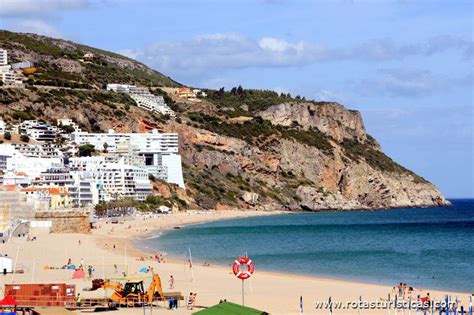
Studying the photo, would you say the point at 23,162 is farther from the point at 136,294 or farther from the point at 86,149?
the point at 136,294

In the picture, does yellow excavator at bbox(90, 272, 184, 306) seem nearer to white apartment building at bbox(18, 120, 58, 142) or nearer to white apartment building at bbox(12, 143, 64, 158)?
white apartment building at bbox(12, 143, 64, 158)

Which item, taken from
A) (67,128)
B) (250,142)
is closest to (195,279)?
(67,128)

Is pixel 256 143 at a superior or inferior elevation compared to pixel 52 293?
superior

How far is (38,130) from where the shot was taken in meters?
126

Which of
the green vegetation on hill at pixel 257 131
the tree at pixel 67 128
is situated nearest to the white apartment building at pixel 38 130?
the tree at pixel 67 128

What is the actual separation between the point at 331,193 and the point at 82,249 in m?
99.7

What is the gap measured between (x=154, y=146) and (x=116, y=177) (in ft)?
48.7

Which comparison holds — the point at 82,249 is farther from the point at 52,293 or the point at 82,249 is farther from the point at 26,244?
the point at 52,293

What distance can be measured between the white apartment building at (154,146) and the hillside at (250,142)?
10.9 ft

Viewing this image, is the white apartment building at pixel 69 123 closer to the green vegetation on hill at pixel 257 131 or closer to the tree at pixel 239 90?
the green vegetation on hill at pixel 257 131

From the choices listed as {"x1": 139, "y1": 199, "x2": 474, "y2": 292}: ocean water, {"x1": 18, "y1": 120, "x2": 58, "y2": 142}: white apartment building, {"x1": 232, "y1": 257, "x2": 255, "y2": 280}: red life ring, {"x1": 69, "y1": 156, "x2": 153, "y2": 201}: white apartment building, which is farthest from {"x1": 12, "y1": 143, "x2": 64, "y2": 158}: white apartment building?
{"x1": 232, "y1": 257, "x2": 255, "y2": 280}: red life ring

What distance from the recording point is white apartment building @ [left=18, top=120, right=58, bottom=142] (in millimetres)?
124938

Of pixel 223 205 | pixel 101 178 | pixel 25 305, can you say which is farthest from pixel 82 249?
pixel 223 205

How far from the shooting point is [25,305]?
25.5 m
